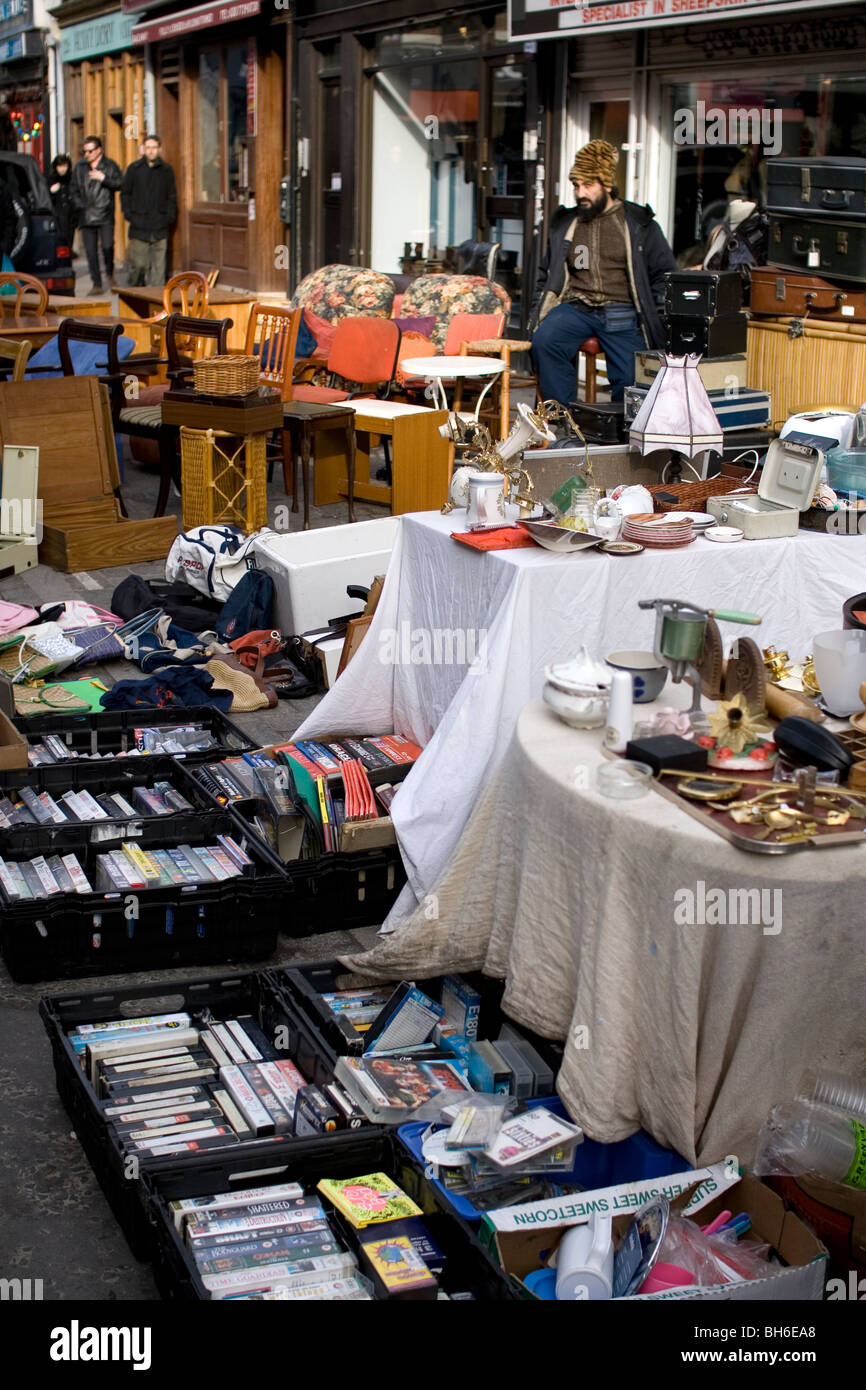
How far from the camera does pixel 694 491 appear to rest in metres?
5.06

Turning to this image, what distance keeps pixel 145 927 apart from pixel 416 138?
1284cm

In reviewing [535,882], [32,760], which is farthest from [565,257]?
[535,882]

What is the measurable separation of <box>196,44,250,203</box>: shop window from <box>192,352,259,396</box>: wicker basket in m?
11.8

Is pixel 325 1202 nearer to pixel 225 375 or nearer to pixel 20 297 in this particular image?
pixel 225 375

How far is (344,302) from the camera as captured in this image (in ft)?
40.1

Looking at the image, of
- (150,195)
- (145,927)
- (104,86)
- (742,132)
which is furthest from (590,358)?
(104,86)

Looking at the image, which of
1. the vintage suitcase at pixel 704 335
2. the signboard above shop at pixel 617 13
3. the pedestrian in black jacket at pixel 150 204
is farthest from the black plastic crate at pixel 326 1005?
the pedestrian in black jacket at pixel 150 204

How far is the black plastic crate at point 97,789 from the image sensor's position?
4.39 m

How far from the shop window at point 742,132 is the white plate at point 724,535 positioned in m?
6.13

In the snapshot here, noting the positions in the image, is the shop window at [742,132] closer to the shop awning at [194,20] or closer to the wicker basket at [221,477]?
the wicker basket at [221,477]

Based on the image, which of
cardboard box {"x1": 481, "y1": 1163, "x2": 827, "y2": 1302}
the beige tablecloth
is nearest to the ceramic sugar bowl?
the beige tablecloth

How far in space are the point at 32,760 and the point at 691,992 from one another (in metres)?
2.80

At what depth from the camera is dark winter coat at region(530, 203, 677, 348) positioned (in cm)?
876
